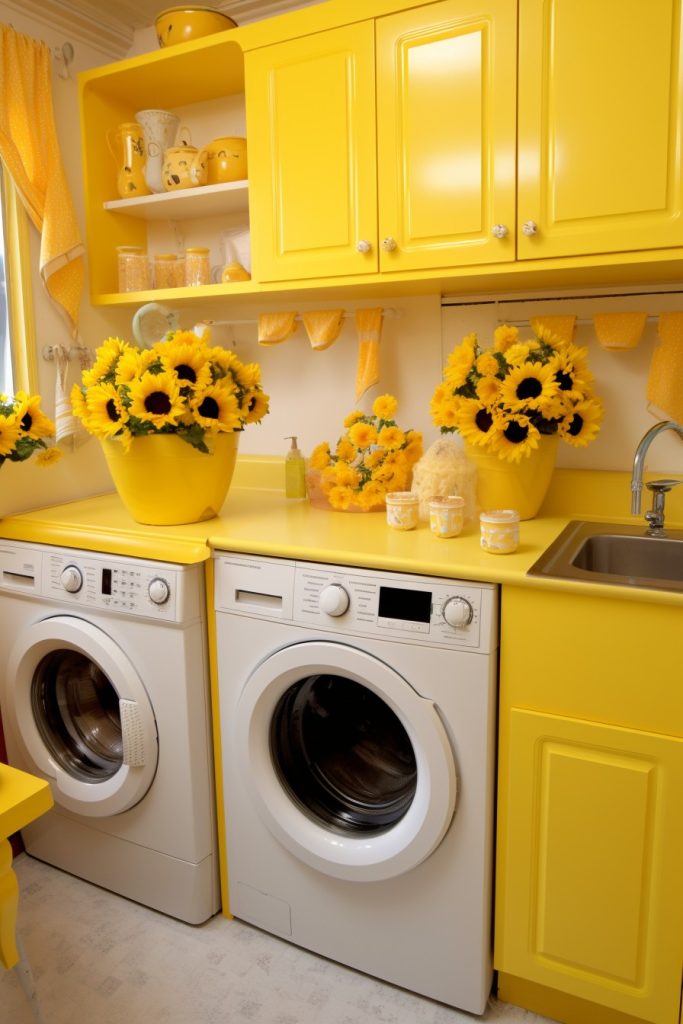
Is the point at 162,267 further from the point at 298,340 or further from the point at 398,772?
the point at 398,772

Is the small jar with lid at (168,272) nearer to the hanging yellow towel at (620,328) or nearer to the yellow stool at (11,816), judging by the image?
the hanging yellow towel at (620,328)

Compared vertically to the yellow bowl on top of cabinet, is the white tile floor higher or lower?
lower

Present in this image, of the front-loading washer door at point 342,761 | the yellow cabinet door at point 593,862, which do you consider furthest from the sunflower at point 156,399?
the yellow cabinet door at point 593,862

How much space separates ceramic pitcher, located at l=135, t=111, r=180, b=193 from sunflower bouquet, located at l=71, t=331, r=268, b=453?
29.4 inches

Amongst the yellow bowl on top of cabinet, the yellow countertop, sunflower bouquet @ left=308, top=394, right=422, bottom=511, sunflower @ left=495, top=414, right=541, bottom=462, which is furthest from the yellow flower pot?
the yellow bowl on top of cabinet

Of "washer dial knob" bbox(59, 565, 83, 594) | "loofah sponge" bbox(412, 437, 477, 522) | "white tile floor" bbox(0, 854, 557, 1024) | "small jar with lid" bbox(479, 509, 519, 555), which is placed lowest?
"white tile floor" bbox(0, 854, 557, 1024)

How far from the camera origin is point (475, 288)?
2.01m

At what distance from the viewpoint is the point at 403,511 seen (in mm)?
1756

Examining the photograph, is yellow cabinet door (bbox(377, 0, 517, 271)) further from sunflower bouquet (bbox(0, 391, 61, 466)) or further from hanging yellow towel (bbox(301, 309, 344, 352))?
sunflower bouquet (bbox(0, 391, 61, 466))

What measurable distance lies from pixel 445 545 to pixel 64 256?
1464 mm

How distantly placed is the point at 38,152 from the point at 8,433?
3.39 feet

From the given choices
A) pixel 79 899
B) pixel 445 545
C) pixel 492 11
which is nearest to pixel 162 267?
pixel 492 11

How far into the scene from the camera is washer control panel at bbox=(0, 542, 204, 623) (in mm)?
1732

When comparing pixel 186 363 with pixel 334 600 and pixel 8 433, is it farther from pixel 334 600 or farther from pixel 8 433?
pixel 334 600
